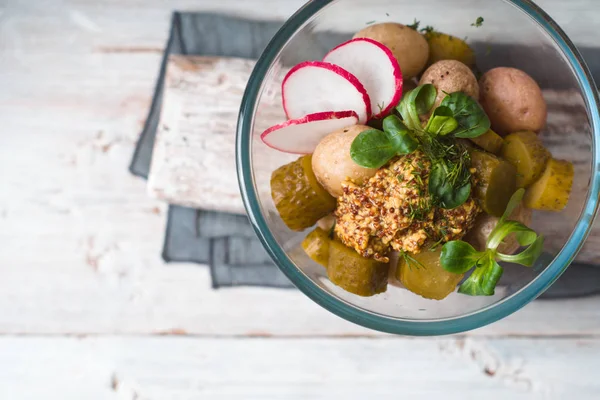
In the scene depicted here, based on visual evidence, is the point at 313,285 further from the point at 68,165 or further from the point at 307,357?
the point at 68,165

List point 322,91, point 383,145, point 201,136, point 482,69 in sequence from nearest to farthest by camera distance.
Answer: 1. point 383,145
2. point 322,91
3. point 482,69
4. point 201,136

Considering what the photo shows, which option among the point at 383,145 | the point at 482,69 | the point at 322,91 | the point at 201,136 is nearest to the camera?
the point at 383,145

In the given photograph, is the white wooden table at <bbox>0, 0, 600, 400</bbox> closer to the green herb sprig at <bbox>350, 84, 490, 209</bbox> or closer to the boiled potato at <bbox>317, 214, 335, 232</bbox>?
the boiled potato at <bbox>317, 214, 335, 232</bbox>

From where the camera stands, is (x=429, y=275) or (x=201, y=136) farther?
(x=201, y=136)

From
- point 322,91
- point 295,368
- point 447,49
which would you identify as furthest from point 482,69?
point 295,368

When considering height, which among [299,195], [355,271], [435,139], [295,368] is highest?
[435,139]

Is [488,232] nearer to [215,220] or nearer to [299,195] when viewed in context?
[299,195]

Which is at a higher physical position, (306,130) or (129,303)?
(306,130)
